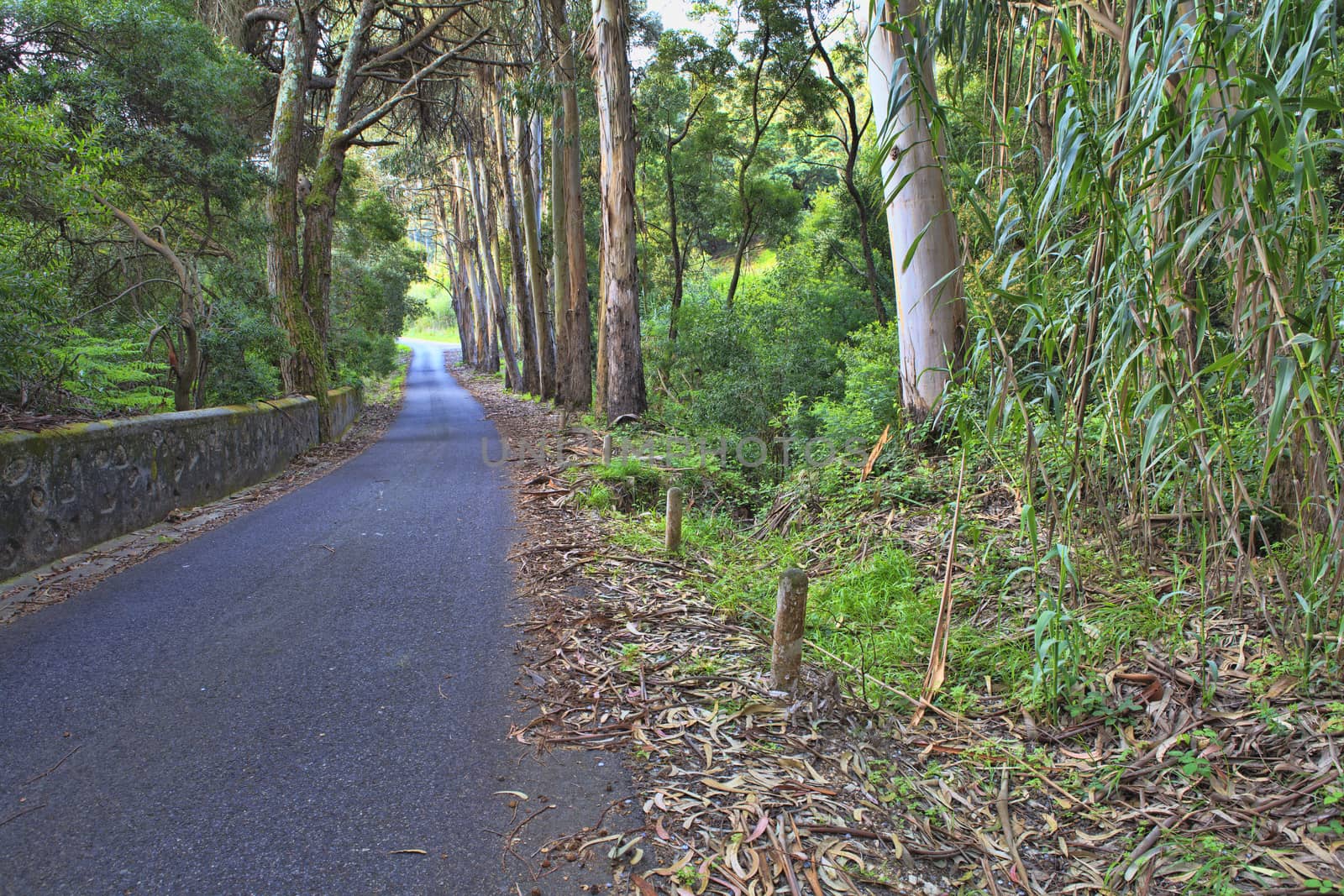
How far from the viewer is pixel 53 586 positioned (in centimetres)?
523

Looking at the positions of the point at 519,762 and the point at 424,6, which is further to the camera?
the point at 424,6

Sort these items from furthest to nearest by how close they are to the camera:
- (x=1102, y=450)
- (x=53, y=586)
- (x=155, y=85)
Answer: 1. (x=155, y=85)
2. (x=53, y=586)
3. (x=1102, y=450)

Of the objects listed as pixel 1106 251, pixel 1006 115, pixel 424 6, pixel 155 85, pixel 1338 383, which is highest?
pixel 424 6

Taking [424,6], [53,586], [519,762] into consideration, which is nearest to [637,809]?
[519,762]

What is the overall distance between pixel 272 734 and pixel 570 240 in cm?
1401

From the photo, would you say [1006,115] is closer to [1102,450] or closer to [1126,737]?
[1102,450]

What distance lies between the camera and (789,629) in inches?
140

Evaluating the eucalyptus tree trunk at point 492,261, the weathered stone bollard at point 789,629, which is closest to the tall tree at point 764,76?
the eucalyptus tree trunk at point 492,261

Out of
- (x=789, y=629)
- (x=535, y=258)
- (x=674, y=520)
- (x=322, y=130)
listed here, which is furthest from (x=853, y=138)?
(x=789, y=629)

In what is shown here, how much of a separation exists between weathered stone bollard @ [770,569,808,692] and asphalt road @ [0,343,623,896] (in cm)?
96

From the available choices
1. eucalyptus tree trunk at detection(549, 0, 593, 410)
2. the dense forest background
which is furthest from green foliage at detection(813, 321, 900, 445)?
eucalyptus tree trunk at detection(549, 0, 593, 410)

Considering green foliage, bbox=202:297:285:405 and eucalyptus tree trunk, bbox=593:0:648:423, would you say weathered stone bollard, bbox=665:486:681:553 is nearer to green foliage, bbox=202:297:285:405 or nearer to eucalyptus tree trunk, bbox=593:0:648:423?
eucalyptus tree trunk, bbox=593:0:648:423

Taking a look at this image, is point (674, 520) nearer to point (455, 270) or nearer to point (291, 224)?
point (291, 224)

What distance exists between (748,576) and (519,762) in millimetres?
2825
